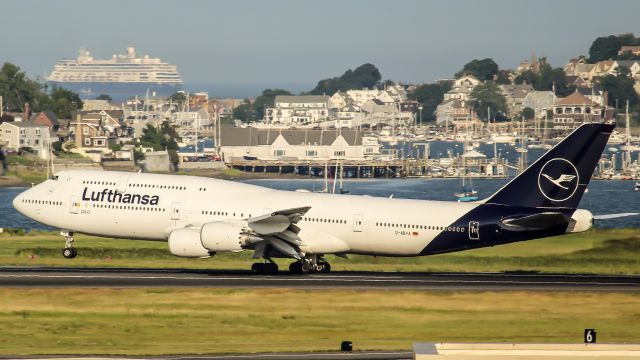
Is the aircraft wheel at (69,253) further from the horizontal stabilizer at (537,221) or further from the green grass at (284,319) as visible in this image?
the horizontal stabilizer at (537,221)

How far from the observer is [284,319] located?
178 feet

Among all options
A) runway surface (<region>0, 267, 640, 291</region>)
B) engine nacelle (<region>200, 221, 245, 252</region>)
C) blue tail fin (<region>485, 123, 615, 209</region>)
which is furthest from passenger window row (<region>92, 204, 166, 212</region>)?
blue tail fin (<region>485, 123, 615, 209</region>)

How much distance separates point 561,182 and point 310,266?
13409 mm

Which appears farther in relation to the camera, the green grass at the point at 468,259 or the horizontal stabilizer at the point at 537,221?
the green grass at the point at 468,259

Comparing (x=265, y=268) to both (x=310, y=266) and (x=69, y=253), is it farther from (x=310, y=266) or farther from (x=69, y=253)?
(x=69, y=253)

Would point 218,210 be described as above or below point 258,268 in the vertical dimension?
above

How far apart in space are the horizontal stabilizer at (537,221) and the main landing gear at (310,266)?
9.82 meters

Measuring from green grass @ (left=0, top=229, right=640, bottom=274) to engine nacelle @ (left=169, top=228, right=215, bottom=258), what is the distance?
585cm

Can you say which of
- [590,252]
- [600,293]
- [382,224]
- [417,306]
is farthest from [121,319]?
[590,252]

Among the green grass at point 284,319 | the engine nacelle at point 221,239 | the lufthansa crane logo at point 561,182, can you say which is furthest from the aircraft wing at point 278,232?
the lufthansa crane logo at point 561,182

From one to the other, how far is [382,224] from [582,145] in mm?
10664

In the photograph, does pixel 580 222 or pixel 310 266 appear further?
pixel 310 266

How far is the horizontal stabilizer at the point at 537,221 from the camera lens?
212 ft

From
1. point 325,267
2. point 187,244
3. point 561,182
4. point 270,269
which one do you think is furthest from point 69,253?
point 561,182
